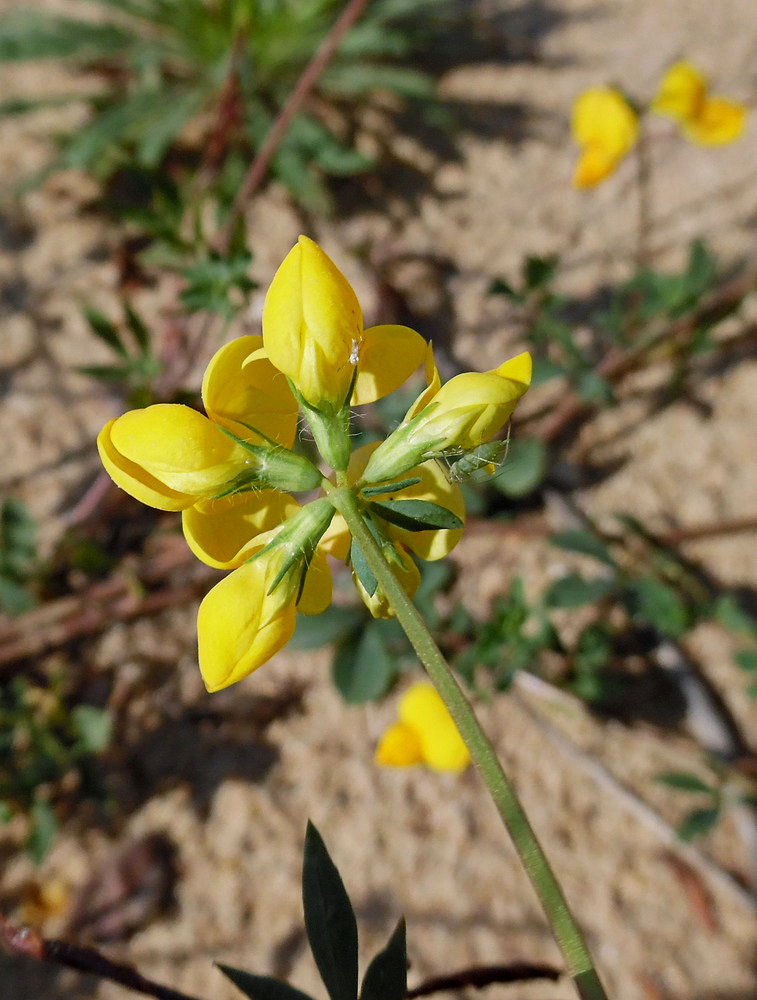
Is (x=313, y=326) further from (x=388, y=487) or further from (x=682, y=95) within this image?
(x=682, y=95)

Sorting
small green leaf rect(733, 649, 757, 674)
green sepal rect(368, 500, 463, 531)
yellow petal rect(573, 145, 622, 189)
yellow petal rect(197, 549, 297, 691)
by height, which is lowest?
small green leaf rect(733, 649, 757, 674)

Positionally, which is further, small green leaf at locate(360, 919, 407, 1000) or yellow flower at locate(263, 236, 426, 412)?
yellow flower at locate(263, 236, 426, 412)

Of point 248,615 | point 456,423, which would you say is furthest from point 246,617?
point 456,423

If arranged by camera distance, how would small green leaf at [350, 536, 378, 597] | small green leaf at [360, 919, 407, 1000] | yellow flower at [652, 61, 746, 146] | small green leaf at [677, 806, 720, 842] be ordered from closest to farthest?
small green leaf at [360, 919, 407, 1000] → small green leaf at [350, 536, 378, 597] → small green leaf at [677, 806, 720, 842] → yellow flower at [652, 61, 746, 146]

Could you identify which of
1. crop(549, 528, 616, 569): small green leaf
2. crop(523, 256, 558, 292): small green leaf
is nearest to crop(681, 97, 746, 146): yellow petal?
crop(523, 256, 558, 292): small green leaf

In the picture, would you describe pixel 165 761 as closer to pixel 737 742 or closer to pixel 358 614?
pixel 358 614

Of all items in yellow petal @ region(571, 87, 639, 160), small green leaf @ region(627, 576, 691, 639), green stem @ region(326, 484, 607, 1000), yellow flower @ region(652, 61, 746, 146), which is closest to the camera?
green stem @ region(326, 484, 607, 1000)

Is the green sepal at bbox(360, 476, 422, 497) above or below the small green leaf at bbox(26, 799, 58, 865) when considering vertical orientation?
above

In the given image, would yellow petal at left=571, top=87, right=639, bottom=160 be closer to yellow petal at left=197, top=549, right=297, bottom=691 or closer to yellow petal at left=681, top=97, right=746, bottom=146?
yellow petal at left=681, top=97, right=746, bottom=146
